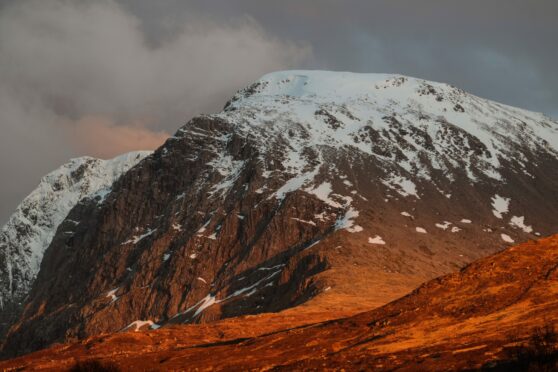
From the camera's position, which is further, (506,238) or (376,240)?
(506,238)

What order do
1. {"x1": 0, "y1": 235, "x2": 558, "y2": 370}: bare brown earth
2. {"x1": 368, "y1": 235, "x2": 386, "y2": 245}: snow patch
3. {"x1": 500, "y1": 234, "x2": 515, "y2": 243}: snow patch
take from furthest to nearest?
{"x1": 500, "y1": 234, "x2": 515, "y2": 243}: snow patch → {"x1": 368, "y1": 235, "x2": 386, "y2": 245}: snow patch → {"x1": 0, "y1": 235, "x2": 558, "y2": 370}: bare brown earth

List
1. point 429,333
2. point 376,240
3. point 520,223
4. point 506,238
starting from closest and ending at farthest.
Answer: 1. point 429,333
2. point 376,240
3. point 506,238
4. point 520,223

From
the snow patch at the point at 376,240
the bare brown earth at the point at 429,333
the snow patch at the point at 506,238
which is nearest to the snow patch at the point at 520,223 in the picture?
the snow patch at the point at 506,238

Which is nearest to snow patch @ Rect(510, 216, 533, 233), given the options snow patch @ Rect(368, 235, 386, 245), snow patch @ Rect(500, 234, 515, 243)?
snow patch @ Rect(500, 234, 515, 243)

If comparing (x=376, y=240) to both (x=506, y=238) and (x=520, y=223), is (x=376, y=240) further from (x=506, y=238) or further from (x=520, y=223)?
(x=520, y=223)

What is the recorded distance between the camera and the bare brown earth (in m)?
32.3

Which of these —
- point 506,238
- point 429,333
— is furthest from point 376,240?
point 429,333

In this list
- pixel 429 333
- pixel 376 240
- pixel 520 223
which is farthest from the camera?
pixel 520 223

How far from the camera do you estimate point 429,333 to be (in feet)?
123

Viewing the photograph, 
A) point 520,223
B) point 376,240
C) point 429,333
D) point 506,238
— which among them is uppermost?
point 520,223

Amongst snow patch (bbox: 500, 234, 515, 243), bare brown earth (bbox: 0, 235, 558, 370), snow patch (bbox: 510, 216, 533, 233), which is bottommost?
bare brown earth (bbox: 0, 235, 558, 370)

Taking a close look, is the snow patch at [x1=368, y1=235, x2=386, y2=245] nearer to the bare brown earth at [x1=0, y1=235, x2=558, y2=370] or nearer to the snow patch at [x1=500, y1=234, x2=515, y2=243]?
the snow patch at [x1=500, y1=234, x2=515, y2=243]

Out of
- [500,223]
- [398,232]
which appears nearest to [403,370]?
[398,232]

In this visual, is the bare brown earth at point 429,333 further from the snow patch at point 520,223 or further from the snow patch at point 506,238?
the snow patch at point 520,223
